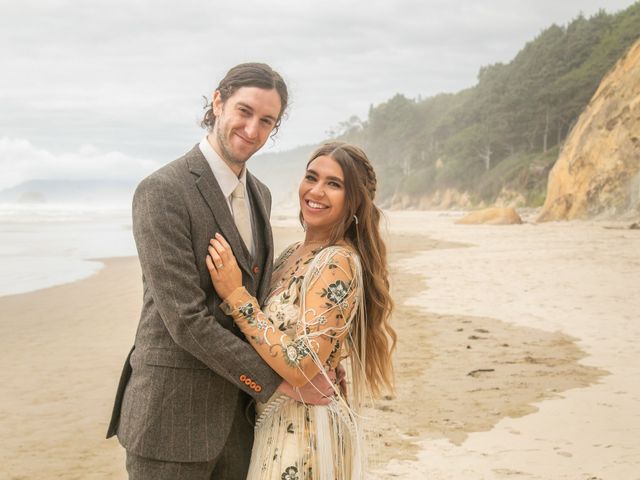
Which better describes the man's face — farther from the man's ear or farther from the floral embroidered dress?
the floral embroidered dress

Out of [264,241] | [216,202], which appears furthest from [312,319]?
[216,202]

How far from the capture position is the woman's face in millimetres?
2320

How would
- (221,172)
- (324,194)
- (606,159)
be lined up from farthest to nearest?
(606,159) → (324,194) → (221,172)

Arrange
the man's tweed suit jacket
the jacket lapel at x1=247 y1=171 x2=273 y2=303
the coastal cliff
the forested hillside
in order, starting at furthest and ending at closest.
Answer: the forested hillside
the coastal cliff
the jacket lapel at x1=247 y1=171 x2=273 y2=303
the man's tweed suit jacket

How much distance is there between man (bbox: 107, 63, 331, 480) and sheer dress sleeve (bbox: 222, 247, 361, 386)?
53 millimetres

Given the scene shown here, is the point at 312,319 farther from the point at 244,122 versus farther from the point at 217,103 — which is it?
the point at 217,103

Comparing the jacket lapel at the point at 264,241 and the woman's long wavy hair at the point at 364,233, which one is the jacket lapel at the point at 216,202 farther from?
the woman's long wavy hair at the point at 364,233

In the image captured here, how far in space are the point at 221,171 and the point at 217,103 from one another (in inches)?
9.4

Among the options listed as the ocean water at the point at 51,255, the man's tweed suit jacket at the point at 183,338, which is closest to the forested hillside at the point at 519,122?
the ocean water at the point at 51,255

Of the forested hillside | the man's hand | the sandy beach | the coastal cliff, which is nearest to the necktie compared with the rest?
the man's hand

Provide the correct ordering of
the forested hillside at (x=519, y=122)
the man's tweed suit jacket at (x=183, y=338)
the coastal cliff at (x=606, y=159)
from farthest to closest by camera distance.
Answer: the forested hillside at (x=519, y=122), the coastal cliff at (x=606, y=159), the man's tweed suit jacket at (x=183, y=338)

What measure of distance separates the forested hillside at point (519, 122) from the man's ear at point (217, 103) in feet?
92.6

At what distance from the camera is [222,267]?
1.95m

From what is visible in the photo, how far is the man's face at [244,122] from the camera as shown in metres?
2.06
